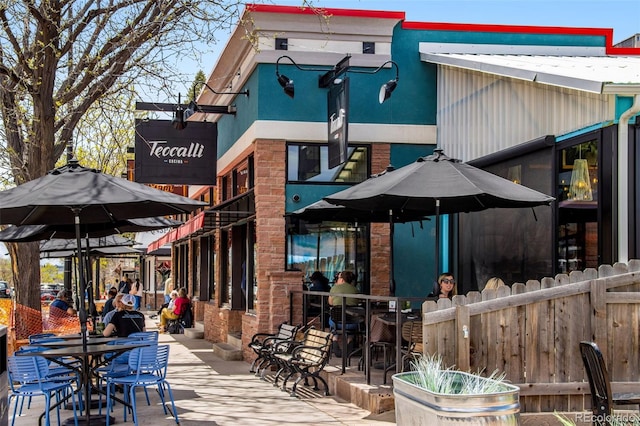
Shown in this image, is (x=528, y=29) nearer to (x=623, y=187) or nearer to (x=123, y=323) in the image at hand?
(x=623, y=187)

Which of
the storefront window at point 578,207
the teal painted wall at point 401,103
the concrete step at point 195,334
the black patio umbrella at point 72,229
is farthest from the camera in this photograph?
the concrete step at point 195,334

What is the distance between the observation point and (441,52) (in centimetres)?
1512

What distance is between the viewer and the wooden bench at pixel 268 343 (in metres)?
12.7

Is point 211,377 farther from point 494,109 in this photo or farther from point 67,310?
point 494,109

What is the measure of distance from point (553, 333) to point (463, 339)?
3.00ft

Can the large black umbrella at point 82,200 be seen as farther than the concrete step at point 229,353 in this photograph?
No

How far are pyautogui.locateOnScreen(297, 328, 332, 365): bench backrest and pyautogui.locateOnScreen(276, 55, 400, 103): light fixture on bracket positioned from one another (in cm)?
413

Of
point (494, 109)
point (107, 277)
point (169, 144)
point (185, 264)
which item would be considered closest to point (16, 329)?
point (169, 144)

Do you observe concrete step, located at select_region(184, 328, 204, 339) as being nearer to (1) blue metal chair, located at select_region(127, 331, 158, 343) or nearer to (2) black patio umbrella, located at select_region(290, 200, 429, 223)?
(2) black patio umbrella, located at select_region(290, 200, 429, 223)

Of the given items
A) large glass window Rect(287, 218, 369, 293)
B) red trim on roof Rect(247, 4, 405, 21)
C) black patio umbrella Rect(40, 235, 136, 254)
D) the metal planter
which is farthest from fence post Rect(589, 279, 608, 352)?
black patio umbrella Rect(40, 235, 136, 254)

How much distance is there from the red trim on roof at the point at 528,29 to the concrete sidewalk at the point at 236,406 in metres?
6.92

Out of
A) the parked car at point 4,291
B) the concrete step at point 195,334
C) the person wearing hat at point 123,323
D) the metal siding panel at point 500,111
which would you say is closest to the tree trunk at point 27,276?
the person wearing hat at point 123,323

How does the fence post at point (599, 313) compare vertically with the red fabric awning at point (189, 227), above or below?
below

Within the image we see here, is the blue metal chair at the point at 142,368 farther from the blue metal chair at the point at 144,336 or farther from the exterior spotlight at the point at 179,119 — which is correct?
the exterior spotlight at the point at 179,119
